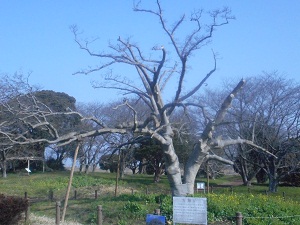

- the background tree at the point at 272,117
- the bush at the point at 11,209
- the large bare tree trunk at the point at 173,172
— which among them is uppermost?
the background tree at the point at 272,117

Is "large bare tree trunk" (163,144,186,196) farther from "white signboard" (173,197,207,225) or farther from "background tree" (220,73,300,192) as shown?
"background tree" (220,73,300,192)

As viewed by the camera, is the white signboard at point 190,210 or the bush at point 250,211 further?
the bush at point 250,211

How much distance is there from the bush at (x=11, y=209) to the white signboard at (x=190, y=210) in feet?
21.0

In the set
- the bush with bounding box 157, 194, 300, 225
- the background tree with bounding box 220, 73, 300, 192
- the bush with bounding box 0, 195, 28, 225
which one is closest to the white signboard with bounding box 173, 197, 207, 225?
the bush with bounding box 157, 194, 300, 225

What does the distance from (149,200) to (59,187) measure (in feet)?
52.0

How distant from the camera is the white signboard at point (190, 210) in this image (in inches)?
553

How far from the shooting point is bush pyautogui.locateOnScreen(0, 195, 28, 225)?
1739 cm

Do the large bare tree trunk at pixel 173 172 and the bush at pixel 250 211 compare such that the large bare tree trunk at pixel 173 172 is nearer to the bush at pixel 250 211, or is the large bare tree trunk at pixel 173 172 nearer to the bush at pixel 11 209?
the bush at pixel 250 211

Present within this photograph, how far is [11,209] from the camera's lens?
17516mm

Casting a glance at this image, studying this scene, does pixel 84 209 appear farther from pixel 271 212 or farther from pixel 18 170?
pixel 18 170

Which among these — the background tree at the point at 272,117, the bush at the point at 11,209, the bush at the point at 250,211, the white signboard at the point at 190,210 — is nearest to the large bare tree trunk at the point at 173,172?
the bush at the point at 250,211

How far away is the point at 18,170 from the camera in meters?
59.3

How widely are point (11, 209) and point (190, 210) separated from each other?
6841 millimetres

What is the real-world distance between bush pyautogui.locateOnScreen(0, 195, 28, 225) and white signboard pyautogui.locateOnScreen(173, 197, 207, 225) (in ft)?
21.0
